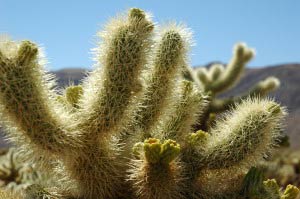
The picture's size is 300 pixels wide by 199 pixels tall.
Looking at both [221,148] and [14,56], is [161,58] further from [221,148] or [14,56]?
[14,56]

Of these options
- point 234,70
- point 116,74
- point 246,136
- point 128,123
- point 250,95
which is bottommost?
point 246,136

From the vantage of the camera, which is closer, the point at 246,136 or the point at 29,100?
the point at 29,100

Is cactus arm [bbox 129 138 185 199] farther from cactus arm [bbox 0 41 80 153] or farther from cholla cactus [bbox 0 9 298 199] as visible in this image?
cactus arm [bbox 0 41 80 153]

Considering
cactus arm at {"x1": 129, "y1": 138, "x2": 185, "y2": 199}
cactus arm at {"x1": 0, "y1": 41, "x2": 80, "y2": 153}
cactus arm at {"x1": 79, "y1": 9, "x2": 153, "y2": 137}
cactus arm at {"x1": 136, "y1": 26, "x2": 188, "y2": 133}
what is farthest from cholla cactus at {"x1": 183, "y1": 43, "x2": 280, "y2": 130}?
cactus arm at {"x1": 0, "y1": 41, "x2": 80, "y2": 153}

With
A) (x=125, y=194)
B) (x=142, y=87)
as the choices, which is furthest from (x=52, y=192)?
(x=142, y=87)

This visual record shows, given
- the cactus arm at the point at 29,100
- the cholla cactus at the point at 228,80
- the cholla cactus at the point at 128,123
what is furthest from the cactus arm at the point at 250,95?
the cactus arm at the point at 29,100

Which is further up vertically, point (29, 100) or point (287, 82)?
point (287, 82)

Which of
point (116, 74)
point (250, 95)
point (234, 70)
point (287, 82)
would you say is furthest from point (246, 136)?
point (287, 82)

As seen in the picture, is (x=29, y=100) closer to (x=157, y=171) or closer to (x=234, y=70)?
(x=157, y=171)
